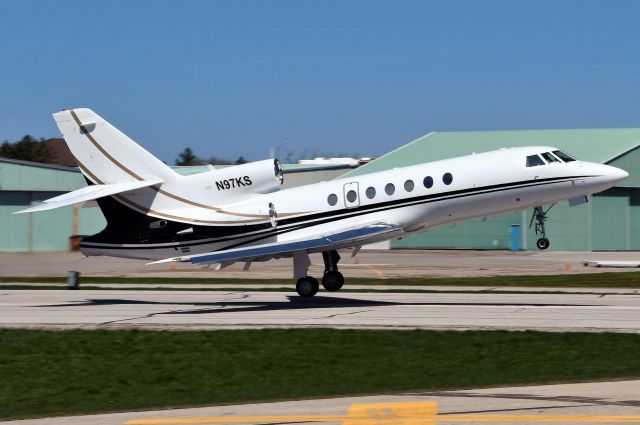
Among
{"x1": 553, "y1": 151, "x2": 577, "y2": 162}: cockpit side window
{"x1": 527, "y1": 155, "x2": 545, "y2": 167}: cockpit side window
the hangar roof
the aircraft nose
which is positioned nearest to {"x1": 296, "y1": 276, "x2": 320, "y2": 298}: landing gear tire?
{"x1": 527, "y1": 155, "x2": 545, "y2": 167}: cockpit side window

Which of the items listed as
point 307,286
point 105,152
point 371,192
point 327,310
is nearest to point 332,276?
point 307,286

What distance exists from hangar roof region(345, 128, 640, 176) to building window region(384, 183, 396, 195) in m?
43.6

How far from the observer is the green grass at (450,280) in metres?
41.6

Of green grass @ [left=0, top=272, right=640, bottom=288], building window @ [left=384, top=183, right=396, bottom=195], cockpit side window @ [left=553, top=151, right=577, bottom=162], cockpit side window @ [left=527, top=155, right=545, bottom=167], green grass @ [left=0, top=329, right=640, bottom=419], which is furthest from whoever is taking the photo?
green grass @ [left=0, top=272, right=640, bottom=288]

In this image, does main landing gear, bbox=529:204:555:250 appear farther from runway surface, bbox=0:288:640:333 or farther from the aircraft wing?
the aircraft wing

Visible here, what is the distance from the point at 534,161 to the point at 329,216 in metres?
6.49

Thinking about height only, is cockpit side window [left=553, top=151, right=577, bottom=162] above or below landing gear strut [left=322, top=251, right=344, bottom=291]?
above

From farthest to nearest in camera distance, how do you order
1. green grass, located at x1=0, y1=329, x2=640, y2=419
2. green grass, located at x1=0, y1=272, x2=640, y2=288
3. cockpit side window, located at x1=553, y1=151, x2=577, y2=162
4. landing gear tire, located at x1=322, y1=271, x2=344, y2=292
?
green grass, located at x1=0, y1=272, x2=640, y2=288, landing gear tire, located at x1=322, y1=271, x2=344, y2=292, cockpit side window, located at x1=553, y1=151, x2=577, y2=162, green grass, located at x1=0, y1=329, x2=640, y2=419

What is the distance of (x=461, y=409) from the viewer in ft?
47.6

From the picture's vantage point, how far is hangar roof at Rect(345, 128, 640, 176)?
73.3 metres

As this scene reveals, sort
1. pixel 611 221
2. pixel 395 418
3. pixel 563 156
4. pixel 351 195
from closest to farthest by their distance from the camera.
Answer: pixel 395 418, pixel 563 156, pixel 351 195, pixel 611 221

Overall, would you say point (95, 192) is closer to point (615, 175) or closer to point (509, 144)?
point (615, 175)

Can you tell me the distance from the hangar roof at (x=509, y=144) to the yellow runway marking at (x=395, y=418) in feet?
194

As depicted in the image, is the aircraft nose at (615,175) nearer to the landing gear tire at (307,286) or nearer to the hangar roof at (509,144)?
the landing gear tire at (307,286)
